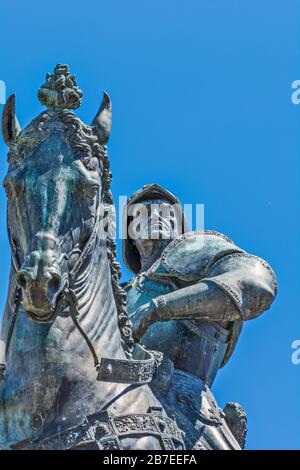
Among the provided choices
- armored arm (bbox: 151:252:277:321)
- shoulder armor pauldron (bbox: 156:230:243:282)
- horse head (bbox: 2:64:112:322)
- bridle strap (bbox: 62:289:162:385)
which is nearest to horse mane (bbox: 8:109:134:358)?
horse head (bbox: 2:64:112:322)

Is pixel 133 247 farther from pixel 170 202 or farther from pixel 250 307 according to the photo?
pixel 250 307

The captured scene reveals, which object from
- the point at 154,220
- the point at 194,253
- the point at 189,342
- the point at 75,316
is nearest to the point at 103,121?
the point at 75,316

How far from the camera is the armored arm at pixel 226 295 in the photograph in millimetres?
10188

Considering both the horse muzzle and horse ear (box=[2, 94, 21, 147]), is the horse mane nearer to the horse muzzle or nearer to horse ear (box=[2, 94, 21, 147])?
horse ear (box=[2, 94, 21, 147])

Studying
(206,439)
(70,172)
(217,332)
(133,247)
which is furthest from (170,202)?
(70,172)

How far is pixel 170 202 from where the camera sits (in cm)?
1192

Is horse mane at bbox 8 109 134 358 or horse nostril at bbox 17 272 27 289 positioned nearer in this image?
horse nostril at bbox 17 272 27 289

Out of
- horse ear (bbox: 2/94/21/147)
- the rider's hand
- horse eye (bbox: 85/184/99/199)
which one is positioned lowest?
the rider's hand

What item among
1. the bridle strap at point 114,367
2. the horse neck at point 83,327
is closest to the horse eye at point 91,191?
the horse neck at point 83,327

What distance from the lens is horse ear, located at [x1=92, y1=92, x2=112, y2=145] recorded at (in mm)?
9117

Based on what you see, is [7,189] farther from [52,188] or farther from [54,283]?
[54,283]

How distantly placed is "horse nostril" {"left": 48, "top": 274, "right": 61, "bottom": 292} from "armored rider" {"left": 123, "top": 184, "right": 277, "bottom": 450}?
1.63 m

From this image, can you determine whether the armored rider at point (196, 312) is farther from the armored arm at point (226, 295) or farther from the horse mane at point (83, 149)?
the horse mane at point (83, 149)

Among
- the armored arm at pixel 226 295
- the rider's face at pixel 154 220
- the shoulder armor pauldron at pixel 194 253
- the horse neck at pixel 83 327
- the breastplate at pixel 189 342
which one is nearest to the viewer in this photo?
the horse neck at pixel 83 327
